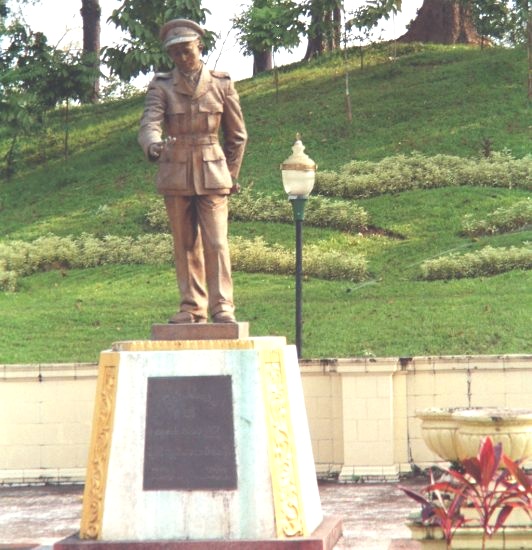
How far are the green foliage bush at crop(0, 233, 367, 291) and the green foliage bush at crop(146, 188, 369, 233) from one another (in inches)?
61.4

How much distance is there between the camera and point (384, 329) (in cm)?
2133

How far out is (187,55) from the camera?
1189 centimetres

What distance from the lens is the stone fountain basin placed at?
1103cm

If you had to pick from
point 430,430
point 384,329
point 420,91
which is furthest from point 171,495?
point 420,91

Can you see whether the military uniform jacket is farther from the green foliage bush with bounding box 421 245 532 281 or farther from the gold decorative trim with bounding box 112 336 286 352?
the green foliage bush with bounding box 421 245 532 281

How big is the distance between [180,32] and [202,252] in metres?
1.92

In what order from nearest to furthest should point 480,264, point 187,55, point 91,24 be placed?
point 187,55, point 480,264, point 91,24

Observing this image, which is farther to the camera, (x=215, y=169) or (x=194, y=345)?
(x=215, y=169)

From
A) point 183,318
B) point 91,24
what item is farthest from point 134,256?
point 183,318

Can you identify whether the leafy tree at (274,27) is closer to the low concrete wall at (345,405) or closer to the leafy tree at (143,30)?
the leafy tree at (143,30)

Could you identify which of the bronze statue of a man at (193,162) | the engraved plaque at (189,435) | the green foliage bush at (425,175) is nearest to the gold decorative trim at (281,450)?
the engraved plaque at (189,435)

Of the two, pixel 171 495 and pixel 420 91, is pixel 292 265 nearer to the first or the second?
pixel 420 91

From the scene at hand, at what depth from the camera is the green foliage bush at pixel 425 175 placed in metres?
30.4

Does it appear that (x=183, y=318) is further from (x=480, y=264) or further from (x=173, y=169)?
(x=480, y=264)
